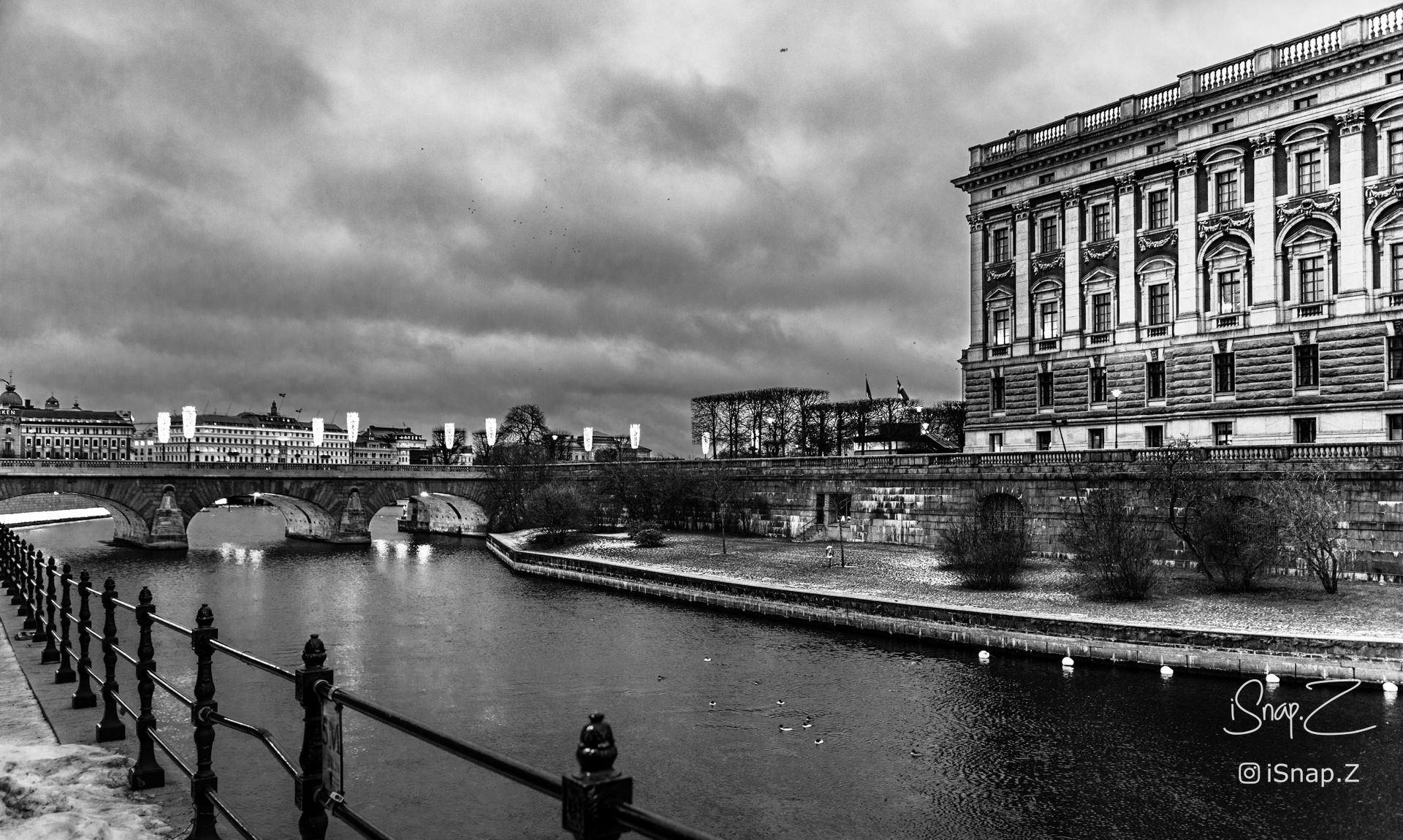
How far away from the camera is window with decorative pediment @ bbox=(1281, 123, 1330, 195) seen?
132 feet

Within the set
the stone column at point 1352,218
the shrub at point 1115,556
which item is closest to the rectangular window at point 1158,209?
the stone column at point 1352,218

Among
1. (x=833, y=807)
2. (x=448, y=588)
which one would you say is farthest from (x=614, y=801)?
(x=448, y=588)

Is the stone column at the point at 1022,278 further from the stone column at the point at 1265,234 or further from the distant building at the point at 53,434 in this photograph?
the distant building at the point at 53,434

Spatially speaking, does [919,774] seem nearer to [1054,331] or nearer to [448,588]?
[448,588]

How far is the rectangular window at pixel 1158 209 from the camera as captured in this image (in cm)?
4572

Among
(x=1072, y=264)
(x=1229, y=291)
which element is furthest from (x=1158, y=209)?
(x=1229, y=291)

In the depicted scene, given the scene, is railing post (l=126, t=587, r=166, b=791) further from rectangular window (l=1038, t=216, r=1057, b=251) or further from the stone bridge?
the stone bridge

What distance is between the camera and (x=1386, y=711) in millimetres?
18516

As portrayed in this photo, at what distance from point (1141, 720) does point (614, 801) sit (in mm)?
18634

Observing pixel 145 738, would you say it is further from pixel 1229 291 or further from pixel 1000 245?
pixel 1000 245

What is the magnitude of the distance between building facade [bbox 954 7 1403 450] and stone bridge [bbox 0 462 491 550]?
4112 cm

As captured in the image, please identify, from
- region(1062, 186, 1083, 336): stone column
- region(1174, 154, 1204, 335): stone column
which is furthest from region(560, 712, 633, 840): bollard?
region(1062, 186, 1083, 336): stone column

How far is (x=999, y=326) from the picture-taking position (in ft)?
173

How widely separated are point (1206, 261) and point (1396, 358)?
29.0 ft
